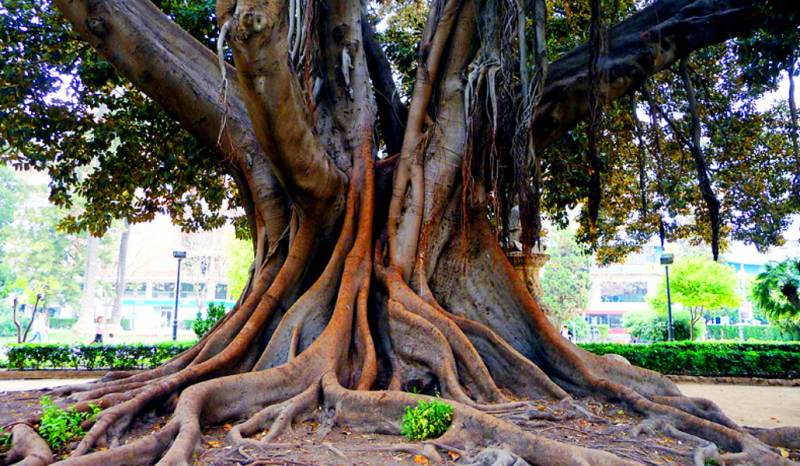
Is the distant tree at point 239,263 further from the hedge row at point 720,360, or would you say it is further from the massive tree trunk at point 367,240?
the massive tree trunk at point 367,240

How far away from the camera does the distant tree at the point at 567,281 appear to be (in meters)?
36.6

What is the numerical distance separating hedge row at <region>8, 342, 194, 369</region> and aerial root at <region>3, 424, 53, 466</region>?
358 inches

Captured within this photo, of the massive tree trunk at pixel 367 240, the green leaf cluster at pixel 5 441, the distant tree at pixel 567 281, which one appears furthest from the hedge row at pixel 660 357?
the distant tree at pixel 567 281

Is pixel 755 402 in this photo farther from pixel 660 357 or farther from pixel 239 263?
pixel 239 263

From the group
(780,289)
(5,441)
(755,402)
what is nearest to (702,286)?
(780,289)

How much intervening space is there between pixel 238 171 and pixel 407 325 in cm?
276

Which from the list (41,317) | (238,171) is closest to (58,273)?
(41,317)

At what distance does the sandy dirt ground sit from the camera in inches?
252

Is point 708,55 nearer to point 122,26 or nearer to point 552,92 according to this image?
point 552,92

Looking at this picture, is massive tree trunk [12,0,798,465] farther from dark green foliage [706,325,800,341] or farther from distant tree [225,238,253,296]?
dark green foliage [706,325,800,341]

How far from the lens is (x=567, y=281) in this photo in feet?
121

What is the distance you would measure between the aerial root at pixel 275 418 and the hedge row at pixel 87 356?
29.3ft

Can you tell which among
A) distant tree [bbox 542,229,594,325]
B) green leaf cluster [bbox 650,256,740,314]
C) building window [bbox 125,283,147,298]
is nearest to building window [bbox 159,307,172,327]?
building window [bbox 125,283,147,298]

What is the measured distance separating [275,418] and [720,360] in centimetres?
1085
